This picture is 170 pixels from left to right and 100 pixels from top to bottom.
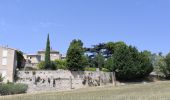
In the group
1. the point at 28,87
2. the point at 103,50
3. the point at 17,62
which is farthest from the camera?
the point at 103,50

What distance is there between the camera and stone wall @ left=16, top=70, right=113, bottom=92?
299 feet

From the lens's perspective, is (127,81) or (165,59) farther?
(165,59)

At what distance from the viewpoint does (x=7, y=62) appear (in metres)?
93.9

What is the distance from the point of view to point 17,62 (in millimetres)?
97812

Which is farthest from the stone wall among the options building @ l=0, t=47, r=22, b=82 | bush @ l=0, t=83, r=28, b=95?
bush @ l=0, t=83, r=28, b=95

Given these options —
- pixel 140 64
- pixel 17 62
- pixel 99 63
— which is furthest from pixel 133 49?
pixel 17 62

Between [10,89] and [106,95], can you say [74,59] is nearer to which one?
[10,89]

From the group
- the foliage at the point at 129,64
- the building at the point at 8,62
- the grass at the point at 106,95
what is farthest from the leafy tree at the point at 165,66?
the grass at the point at 106,95

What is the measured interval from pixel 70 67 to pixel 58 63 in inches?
624

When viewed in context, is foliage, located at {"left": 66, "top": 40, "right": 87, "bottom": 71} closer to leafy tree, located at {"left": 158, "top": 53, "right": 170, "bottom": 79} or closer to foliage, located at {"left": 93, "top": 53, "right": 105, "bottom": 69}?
foliage, located at {"left": 93, "top": 53, "right": 105, "bottom": 69}

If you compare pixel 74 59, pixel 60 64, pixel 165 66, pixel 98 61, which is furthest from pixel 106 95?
pixel 98 61

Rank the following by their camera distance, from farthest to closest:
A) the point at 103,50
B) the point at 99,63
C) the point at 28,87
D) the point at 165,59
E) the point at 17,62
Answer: the point at 103,50 < the point at 99,63 < the point at 165,59 < the point at 17,62 < the point at 28,87

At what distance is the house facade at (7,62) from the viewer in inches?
3610

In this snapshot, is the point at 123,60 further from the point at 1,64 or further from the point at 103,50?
the point at 103,50
